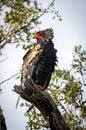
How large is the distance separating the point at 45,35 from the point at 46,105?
529 centimetres

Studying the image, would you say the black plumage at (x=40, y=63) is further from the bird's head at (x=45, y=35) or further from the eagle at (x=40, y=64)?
the bird's head at (x=45, y=35)

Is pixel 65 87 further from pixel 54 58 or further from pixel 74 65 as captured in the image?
pixel 54 58

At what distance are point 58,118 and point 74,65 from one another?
1275 centimetres

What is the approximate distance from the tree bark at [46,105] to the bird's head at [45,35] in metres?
4.76

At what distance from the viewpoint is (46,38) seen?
459 inches

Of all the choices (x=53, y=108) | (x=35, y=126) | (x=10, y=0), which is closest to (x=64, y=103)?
(x=35, y=126)

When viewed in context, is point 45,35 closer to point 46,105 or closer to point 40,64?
point 40,64

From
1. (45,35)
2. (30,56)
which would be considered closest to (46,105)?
(30,56)

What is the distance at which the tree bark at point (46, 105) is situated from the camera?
679cm

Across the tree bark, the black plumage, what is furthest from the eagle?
the tree bark

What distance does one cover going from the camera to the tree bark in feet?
22.3

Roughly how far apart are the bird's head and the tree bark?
187 inches

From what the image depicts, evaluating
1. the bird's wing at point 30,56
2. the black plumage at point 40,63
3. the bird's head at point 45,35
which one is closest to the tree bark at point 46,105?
the black plumage at point 40,63

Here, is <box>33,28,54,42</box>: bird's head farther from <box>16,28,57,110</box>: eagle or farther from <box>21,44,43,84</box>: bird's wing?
<box>21,44,43,84</box>: bird's wing
